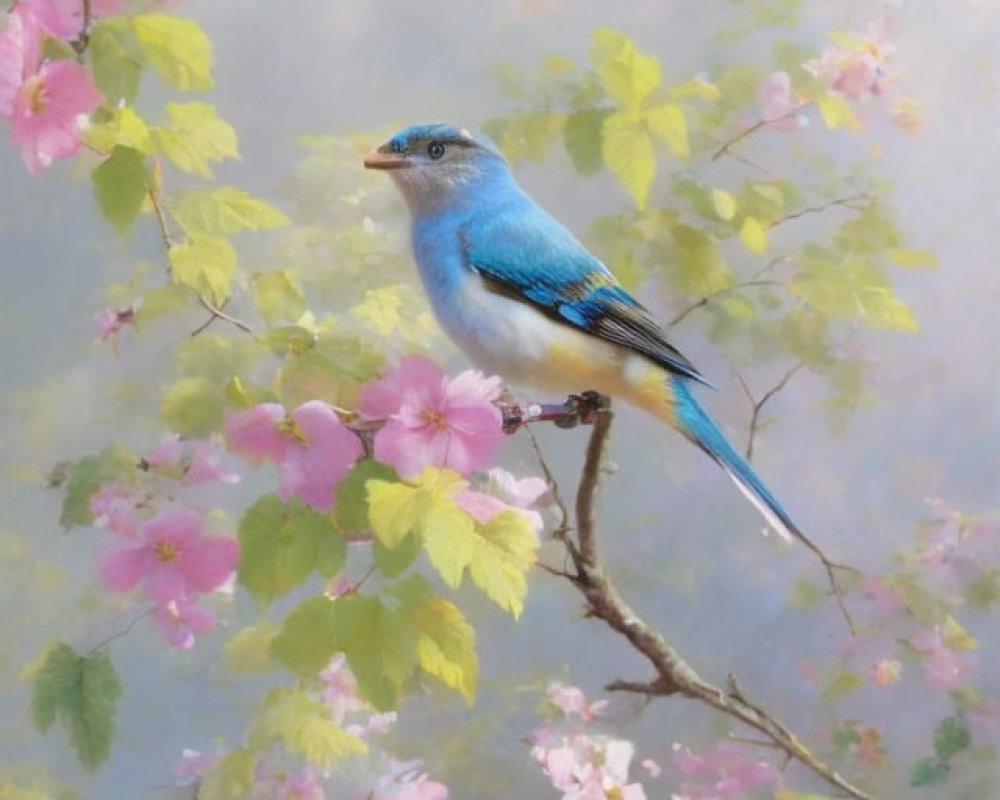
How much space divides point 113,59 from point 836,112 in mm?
701

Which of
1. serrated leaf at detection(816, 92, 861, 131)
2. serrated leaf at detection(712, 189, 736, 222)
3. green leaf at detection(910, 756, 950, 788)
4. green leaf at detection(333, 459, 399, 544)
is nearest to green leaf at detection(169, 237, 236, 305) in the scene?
green leaf at detection(333, 459, 399, 544)

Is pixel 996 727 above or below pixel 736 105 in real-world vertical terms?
below

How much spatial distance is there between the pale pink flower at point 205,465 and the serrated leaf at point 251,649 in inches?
5.3

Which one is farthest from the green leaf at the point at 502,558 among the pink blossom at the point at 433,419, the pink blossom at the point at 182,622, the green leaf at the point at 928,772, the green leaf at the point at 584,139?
the green leaf at the point at 928,772

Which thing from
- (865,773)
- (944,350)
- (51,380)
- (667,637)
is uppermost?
(51,380)

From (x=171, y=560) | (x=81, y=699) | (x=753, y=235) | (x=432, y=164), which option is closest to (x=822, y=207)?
Answer: (x=753, y=235)

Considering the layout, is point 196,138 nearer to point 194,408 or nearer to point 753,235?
point 194,408

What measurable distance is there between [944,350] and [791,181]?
230mm

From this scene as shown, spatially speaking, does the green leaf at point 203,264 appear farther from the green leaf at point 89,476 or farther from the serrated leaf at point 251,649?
Result: the serrated leaf at point 251,649

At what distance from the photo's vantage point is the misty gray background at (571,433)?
106 cm

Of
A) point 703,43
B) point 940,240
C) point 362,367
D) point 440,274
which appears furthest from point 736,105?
point 362,367

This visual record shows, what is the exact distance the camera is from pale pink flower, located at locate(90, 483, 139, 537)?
105cm

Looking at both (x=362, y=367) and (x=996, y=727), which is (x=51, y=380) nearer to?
(x=362, y=367)

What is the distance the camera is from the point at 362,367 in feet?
Answer: 3.39
